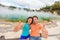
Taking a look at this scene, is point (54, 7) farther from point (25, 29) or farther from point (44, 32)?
point (25, 29)

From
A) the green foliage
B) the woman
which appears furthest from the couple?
the green foliage

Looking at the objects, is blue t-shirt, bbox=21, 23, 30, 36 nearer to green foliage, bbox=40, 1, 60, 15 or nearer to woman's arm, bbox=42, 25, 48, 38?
woman's arm, bbox=42, 25, 48, 38

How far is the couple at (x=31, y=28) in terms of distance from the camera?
4.96 ft

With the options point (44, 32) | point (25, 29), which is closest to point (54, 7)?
point (44, 32)

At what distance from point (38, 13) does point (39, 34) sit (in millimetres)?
215

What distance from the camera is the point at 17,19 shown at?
60.1 inches

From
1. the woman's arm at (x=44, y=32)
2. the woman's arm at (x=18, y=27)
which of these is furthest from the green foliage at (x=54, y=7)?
the woman's arm at (x=18, y=27)

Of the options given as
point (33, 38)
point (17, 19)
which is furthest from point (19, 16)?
point (33, 38)

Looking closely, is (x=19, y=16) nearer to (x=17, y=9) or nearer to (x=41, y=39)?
(x=17, y=9)

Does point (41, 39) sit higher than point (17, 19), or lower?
lower

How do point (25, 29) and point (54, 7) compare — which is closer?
point (25, 29)

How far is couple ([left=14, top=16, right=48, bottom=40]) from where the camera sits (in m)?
1.51

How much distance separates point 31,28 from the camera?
5.01ft

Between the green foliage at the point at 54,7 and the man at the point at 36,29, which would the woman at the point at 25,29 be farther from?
the green foliage at the point at 54,7
